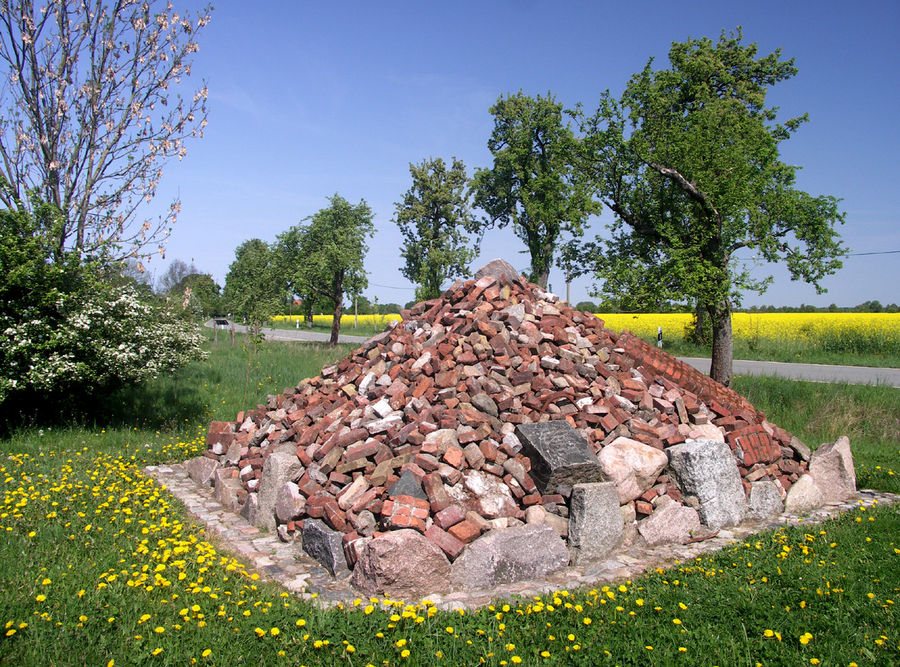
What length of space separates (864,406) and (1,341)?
49.2 ft

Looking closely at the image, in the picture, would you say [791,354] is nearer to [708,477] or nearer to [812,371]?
[812,371]

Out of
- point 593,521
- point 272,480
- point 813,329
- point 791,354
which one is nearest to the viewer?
point 593,521

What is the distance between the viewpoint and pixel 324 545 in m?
5.27

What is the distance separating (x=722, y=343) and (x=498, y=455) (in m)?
9.47

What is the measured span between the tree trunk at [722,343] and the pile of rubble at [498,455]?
537cm

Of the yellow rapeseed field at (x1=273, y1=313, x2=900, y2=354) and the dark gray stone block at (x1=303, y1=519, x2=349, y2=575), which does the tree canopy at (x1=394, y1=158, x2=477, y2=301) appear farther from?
the dark gray stone block at (x1=303, y1=519, x2=349, y2=575)

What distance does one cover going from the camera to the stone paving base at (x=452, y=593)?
4.78 meters

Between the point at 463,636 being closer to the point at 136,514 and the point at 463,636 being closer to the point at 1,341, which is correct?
the point at 136,514

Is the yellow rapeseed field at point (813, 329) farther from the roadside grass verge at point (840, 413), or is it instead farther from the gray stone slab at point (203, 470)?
the gray stone slab at point (203, 470)

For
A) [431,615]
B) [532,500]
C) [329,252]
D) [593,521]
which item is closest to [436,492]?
[532,500]

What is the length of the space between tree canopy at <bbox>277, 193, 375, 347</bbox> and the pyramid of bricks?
1749 centimetres

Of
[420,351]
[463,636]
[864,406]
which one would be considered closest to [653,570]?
[463,636]

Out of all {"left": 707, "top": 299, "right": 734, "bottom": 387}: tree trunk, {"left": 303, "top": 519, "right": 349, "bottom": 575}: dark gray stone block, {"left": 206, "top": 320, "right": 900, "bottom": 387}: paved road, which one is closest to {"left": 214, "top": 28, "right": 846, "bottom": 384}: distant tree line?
{"left": 707, "top": 299, "right": 734, "bottom": 387}: tree trunk

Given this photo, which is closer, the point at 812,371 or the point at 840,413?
the point at 840,413
